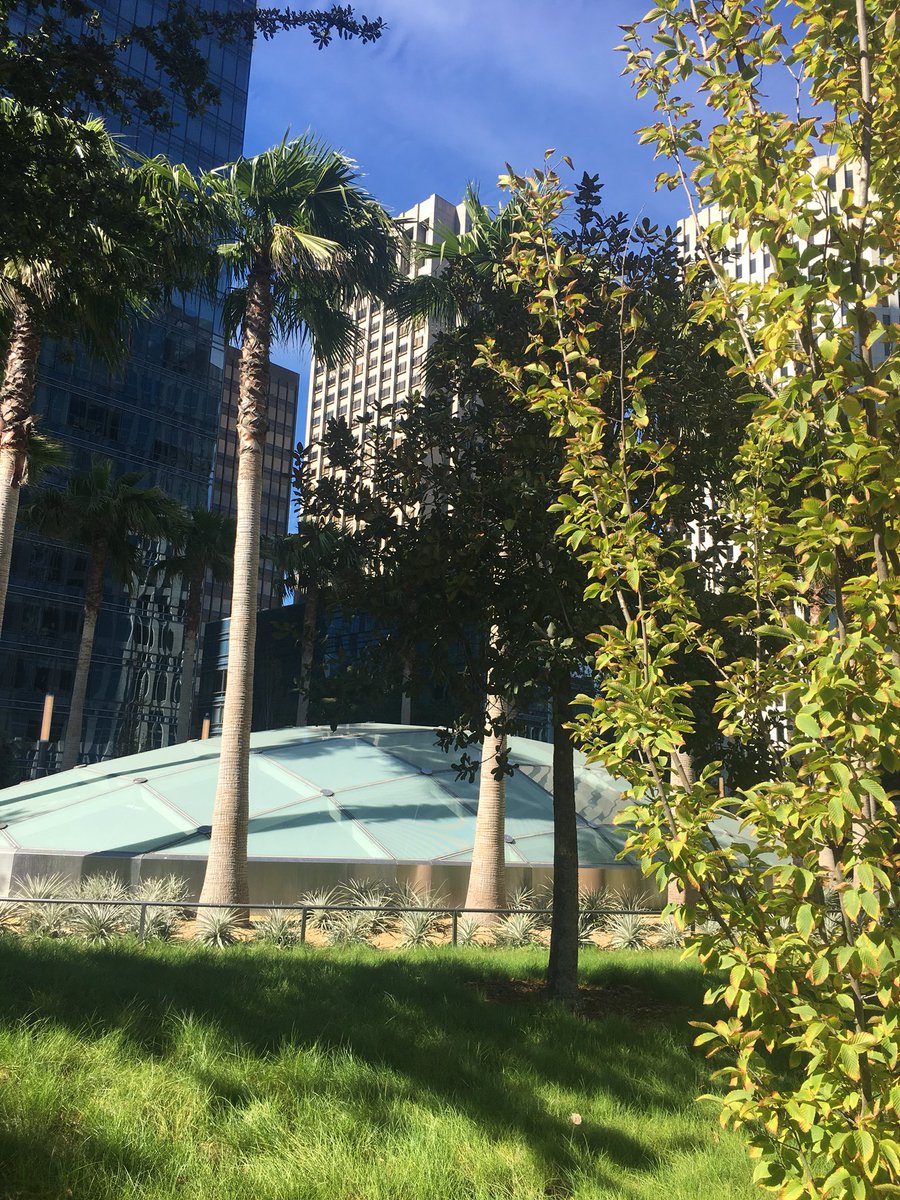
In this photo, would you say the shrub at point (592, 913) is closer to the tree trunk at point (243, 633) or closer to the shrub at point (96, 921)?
the tree trunk at point (243, 633)

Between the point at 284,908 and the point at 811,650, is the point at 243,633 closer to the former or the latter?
the point at 284,908

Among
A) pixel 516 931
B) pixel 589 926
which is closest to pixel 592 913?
pixel 589 926

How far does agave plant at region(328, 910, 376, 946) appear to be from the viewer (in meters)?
13.6

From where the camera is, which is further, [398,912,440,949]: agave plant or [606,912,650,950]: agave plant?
[606,912,650,950]: agave plant

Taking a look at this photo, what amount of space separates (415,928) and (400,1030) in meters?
6.88

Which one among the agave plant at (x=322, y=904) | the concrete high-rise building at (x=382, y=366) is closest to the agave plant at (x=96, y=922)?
the agave plant at (x=322, y=904)

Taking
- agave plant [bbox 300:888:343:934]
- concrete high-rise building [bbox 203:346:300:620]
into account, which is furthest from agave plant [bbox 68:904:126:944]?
concrete high-rise building [bbox 203:346:300:620]

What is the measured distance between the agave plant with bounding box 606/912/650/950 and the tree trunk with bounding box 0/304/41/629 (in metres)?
10.9

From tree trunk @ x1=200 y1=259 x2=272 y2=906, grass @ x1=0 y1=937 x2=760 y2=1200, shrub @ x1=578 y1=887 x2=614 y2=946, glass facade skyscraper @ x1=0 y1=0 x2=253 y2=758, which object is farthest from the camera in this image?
glass facade skyscraper @ x1=0 y1=0 x2=253 y2=758

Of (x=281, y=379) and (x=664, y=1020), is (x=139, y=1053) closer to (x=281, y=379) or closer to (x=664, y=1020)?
(x=664, y=1020)

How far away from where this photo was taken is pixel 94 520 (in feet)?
91.1

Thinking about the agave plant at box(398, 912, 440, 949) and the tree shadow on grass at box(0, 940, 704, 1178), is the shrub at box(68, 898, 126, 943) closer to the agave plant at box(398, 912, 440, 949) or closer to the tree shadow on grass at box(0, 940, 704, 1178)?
the tree shadow on grass at box(0, 940, 704, 1178)

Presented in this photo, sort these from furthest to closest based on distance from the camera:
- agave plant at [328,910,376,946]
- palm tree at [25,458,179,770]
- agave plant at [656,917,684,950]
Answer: palm tree at [25,458,179,770]
agave plant at [656,917,684,950]
agave plant at [328,910,376,946]

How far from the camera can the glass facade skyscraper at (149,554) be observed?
2061 inches
